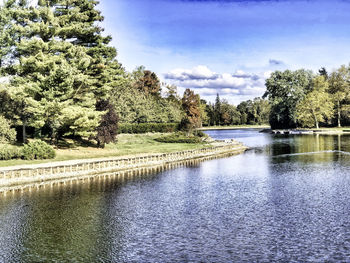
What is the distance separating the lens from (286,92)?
130m

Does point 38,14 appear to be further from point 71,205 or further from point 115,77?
point 71,205

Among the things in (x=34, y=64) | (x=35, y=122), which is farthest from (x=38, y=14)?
(x=35, y=122)

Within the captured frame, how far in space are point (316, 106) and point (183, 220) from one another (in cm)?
10397

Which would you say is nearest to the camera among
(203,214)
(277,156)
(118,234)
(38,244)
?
(38,244)

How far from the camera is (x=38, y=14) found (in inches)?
1907

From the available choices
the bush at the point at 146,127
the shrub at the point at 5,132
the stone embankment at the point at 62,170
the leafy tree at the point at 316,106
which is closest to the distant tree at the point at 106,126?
the stone embankment at the point at 62,170

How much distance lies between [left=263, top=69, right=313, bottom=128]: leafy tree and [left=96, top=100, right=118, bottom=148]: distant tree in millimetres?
87360

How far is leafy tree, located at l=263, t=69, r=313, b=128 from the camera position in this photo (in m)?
127

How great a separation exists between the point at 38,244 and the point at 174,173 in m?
24.6

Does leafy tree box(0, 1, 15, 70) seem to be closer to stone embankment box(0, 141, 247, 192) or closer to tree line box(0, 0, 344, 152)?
tree line box(0, 0, 344, 152)

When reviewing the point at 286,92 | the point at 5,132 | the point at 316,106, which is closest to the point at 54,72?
the point at 5,132

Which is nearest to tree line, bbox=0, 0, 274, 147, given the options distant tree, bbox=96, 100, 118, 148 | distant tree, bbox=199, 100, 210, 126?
distant tree, bbox=96, 100, 118, 148

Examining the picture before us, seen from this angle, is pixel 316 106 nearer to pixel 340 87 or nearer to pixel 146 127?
pixel 340 87

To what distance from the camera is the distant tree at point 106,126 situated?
5503 centimetres
